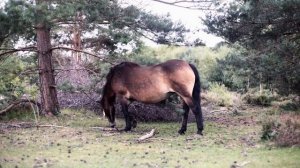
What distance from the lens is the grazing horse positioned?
9.90 m

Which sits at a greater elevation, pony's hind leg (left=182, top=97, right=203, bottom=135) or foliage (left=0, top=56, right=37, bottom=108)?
foliage (left=0, top=56, right=37, bottom=108)

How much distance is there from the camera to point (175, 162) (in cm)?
711

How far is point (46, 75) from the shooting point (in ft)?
40.0

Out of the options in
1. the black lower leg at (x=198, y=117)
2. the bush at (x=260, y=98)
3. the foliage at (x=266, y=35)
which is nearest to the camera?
the black lower leg at (x=198, y=117)

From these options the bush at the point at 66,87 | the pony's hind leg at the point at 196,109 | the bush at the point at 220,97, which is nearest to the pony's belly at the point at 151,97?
the pony's hind leg at the point at 196,109

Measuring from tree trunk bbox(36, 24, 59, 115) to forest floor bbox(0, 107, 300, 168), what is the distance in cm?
47

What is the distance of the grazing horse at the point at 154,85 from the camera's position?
9.90 metres

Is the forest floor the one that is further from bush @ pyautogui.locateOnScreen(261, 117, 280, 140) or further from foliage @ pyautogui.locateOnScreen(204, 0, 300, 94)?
foliage @ pyautogui.locateOnScreen(204, 0, 300, 94)

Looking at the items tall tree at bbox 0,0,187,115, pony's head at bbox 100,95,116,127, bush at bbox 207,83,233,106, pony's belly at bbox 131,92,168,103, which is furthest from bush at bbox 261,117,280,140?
bush at bbox 207,83,233,106

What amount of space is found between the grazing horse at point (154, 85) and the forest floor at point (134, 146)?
56 centimetres

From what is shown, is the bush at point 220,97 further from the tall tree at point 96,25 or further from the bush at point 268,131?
the bush at point 268,131

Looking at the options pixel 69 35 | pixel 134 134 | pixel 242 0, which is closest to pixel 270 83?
pixel 242 0

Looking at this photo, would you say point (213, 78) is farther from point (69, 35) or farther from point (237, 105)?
point (69, 35)

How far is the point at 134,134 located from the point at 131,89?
115 centimetres
